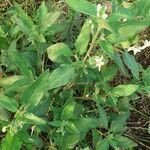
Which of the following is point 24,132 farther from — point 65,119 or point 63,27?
point 63,27

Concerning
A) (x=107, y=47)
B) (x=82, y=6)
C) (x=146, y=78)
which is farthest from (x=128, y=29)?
(x=146, y=78)

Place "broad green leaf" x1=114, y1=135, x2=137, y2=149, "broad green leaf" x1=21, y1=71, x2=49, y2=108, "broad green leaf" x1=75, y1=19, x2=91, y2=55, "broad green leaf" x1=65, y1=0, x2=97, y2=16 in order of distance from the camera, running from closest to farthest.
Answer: "broad green leaf" x1=65, y1=0, x2=97, y2=16
"broad green leaf" x1=21, y1=71, x2=49, y2=108
"broad green leaf" x1=75, y1=19, x2=91, y2=55
"broad green leaf" x1=114, y1=135, x2=137, y2=149

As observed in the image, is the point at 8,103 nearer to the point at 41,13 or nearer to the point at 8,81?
the point at 8,81

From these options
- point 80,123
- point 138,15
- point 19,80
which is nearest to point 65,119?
point 80,123

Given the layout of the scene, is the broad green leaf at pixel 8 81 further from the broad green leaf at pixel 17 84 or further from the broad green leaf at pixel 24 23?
the broad green leaf at pixel 24 23

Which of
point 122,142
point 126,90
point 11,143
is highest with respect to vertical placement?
point 11,143

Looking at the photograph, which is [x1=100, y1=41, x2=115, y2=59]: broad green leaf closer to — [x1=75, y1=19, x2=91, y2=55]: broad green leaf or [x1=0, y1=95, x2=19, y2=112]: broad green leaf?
[x1=75, y1=19, x2=91, y2=55]: broad green leaf

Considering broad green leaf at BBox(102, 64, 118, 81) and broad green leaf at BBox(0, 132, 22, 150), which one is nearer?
broad green leaf at BBox(0, 132, 22, 150)

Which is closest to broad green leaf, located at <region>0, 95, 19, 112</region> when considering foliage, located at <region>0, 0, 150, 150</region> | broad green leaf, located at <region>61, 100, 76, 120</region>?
foliage, located at <region>0, 0, 150, 150</region>
